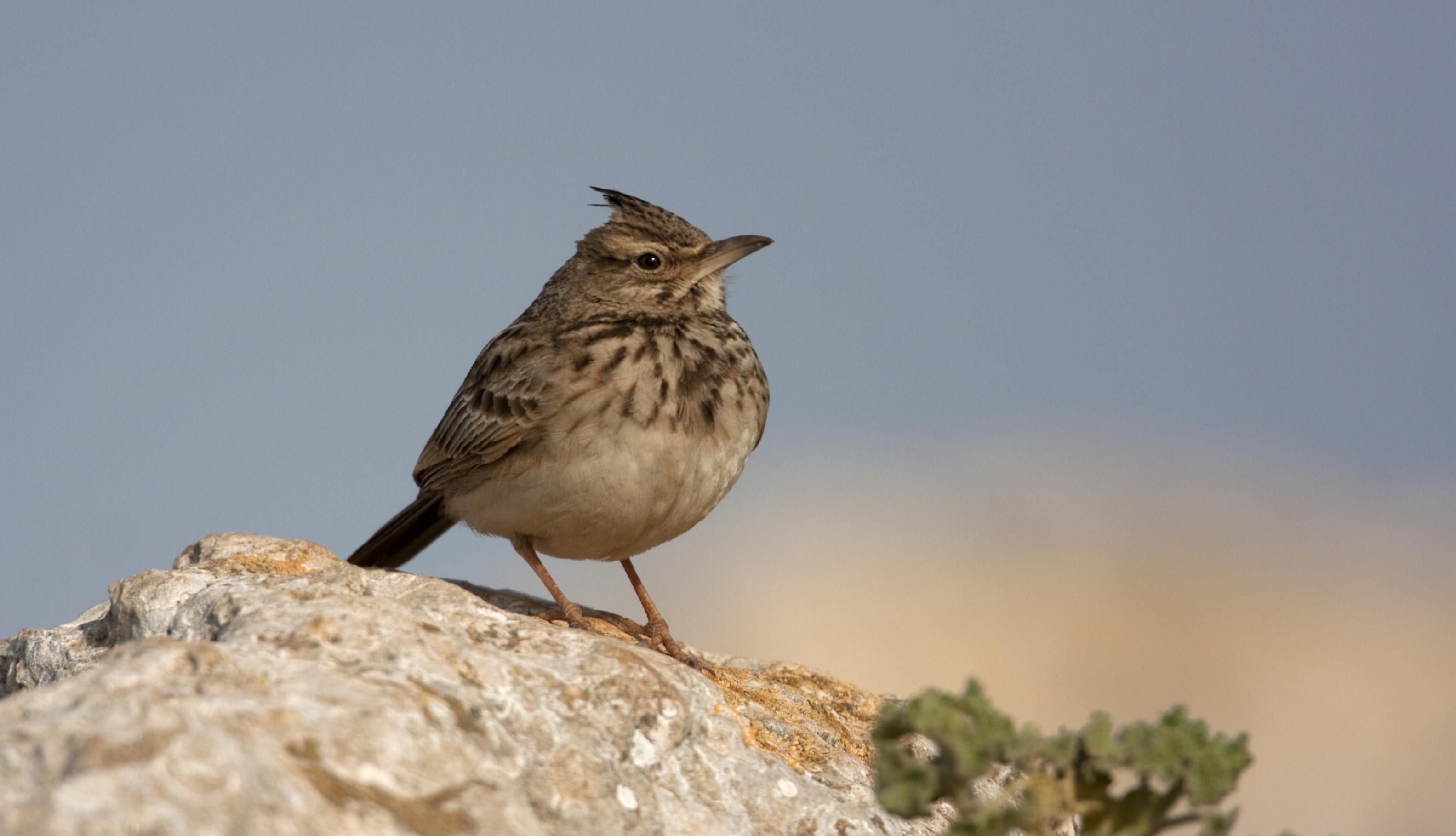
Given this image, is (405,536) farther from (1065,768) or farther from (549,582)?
(1065,768)

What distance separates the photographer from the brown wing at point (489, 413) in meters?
7.80

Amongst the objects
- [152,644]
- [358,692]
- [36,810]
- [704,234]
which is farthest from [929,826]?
[704,234]

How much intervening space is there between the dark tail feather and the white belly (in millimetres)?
1231

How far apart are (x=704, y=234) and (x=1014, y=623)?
1818 centimetres

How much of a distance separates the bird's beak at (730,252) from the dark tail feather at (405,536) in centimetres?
215

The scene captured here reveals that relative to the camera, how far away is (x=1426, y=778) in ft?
65.6

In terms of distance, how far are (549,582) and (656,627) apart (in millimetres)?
607

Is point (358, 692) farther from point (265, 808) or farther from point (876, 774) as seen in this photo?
point (876, 774)

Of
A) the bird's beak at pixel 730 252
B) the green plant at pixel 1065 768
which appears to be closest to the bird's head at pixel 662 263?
the bird's beak at pixel 730 252

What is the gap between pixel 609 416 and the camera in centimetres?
742

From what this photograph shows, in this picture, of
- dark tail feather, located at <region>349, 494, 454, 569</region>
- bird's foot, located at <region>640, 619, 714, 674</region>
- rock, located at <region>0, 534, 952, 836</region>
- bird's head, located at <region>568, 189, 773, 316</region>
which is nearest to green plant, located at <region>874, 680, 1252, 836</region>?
rock, located at <region>0, 534, 952, 836</region>

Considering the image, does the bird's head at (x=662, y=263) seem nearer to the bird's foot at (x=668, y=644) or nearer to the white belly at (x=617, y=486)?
the white belly at (x=617, y=486)

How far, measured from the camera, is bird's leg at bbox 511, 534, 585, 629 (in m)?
7.29

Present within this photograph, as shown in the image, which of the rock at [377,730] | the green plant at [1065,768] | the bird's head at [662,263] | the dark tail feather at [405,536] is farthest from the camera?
the dark tail feather at [405,536]
